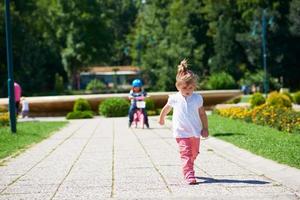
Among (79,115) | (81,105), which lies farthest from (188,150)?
(81,105)

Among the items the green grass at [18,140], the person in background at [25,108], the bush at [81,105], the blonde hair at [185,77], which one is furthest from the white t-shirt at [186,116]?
the bush at [81,105]

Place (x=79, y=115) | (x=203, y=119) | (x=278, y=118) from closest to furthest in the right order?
(x=203, y=119)
(x=278, y=118)
(x=79, y=115)

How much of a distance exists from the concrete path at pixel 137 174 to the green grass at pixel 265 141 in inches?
11.8

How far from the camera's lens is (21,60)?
57906 millimetres

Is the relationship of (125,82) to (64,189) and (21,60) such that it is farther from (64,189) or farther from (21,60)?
(64,189)

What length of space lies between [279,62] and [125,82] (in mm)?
49844

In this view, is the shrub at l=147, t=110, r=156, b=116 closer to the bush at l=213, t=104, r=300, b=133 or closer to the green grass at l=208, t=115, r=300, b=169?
the bush at l=213, t=104, r=300, b=133

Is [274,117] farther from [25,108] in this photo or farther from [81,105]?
[25,108]

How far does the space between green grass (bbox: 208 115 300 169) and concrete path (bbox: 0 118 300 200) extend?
30cm

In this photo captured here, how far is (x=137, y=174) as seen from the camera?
8.53 metres

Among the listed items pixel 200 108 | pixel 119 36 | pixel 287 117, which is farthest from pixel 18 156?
pixel 119 36

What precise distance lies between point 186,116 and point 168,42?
53.4 meters

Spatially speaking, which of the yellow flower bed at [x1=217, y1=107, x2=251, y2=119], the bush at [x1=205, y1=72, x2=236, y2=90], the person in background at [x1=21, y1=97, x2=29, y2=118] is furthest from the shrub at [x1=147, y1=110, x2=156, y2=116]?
the bush at [x1=205, y1=72, x2=236, y2=90]

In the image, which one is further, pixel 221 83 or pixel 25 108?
pixel 221 83
